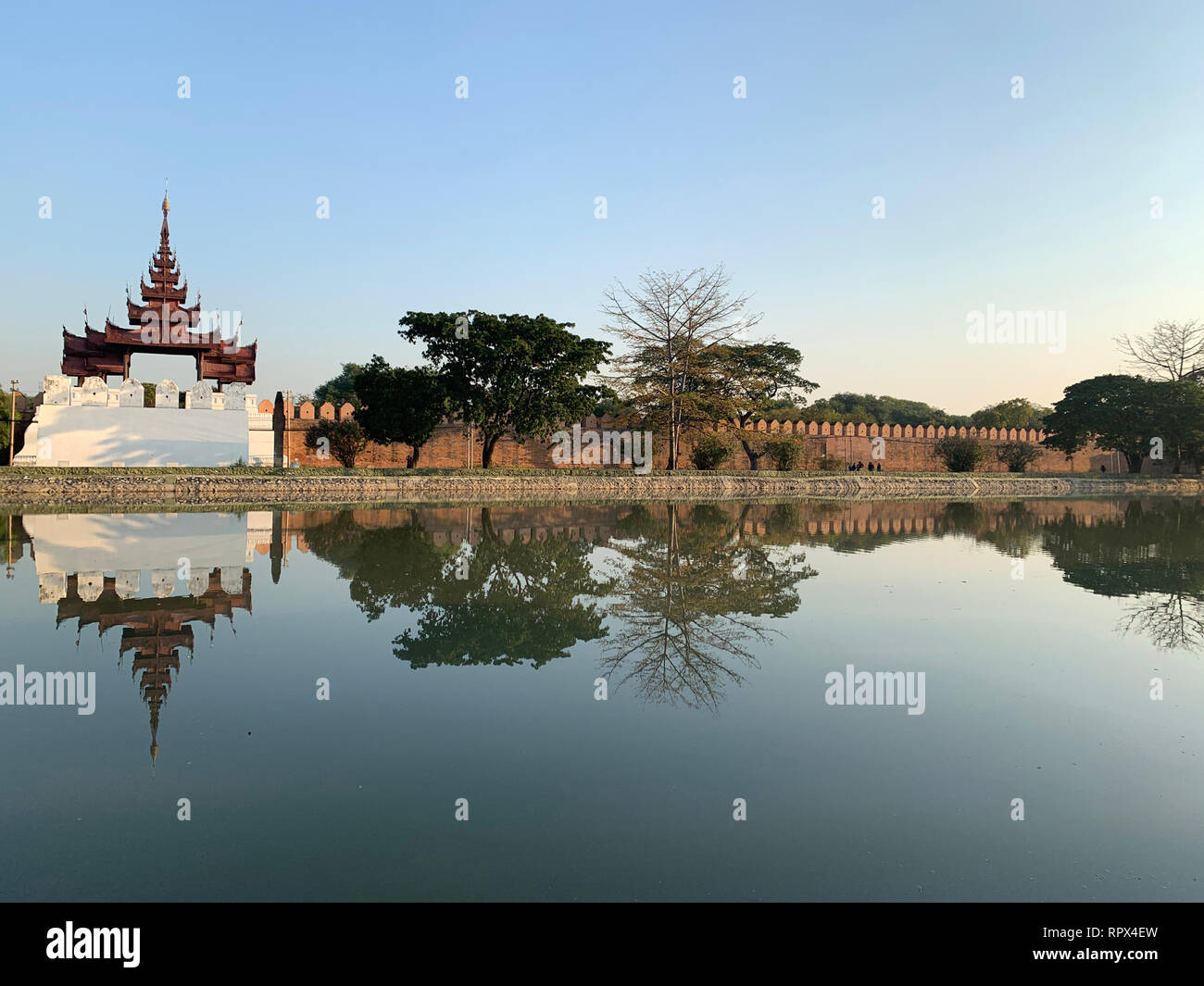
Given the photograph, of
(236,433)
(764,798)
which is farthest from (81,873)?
(236,433)

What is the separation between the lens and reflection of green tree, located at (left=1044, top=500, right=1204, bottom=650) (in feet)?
20.2

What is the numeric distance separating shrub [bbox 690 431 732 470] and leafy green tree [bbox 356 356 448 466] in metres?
11.0

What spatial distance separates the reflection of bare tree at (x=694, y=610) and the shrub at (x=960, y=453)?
1147 inches

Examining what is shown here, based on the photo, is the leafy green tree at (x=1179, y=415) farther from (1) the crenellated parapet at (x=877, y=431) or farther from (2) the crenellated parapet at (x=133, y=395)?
(2) the crenellated parapet at (x=133, y=395)

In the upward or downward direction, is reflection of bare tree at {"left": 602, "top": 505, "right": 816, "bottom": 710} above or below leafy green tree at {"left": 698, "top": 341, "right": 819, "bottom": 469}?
below

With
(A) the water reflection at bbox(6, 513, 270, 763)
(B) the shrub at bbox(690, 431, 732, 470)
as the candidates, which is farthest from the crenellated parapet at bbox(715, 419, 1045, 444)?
(A) the water reflection at bbox(6, 513, 270, 763)

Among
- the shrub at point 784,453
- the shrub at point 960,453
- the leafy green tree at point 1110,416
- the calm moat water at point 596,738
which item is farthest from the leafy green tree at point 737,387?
the calm moat water at point 596,738

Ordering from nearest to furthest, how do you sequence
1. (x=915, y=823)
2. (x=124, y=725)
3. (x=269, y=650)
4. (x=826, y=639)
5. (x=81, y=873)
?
(x=81, y=873)
(x=915, y=823)
(x=124, y=725)
(x=269, y=650)
(x=826, y=639)

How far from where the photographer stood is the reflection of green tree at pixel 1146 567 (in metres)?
6.15

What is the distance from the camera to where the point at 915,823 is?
8.84ft

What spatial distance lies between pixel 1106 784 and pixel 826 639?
7.89 feet

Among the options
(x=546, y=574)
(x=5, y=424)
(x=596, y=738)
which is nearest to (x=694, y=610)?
(x=546, y=574)

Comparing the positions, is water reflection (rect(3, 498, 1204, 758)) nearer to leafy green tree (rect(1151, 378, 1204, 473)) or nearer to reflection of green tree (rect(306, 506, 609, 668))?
reflection of green tree (rect(306, 506, 609, 668))
